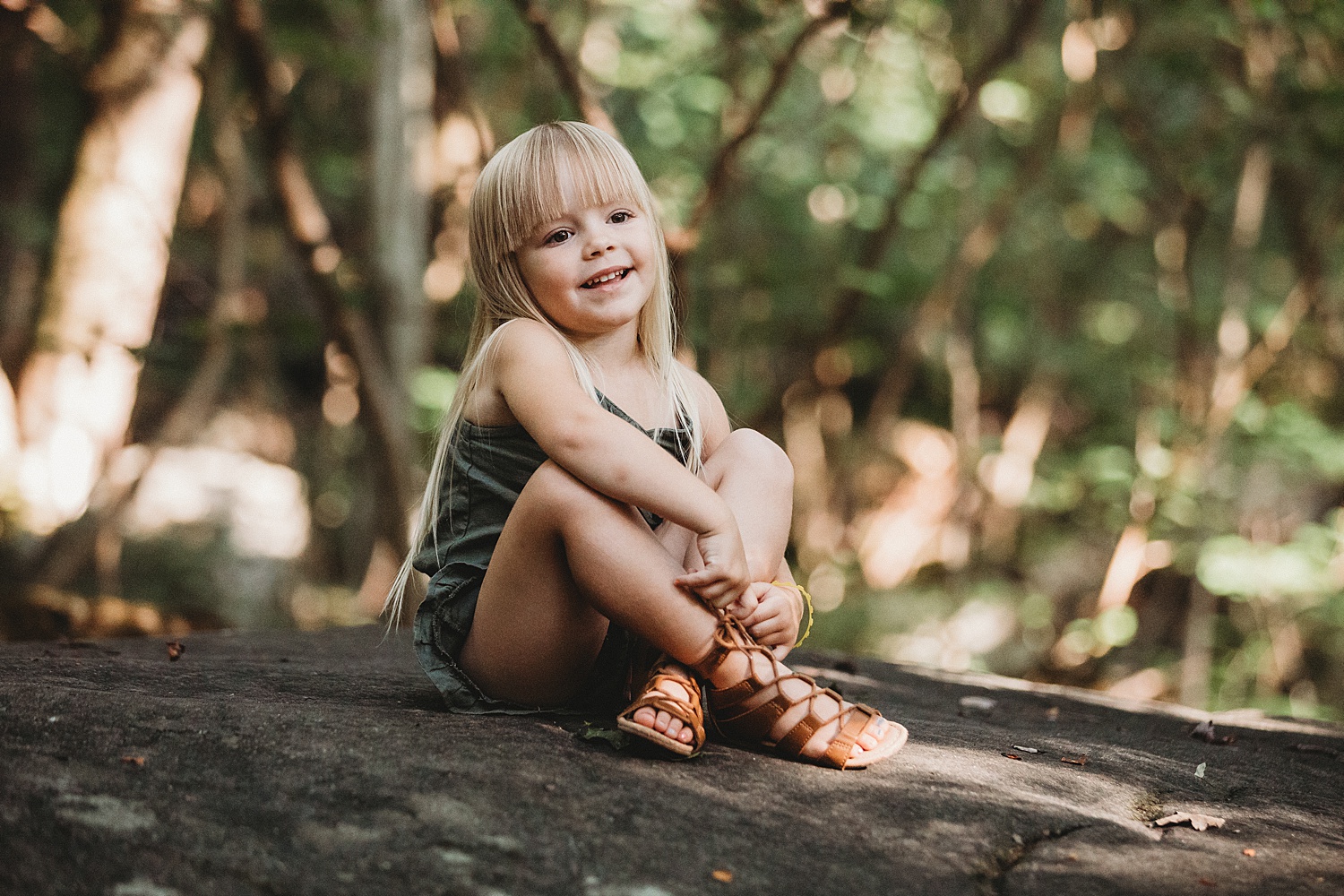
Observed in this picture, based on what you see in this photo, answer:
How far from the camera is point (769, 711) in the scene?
1961 mm

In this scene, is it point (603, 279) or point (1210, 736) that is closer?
point (603, 279)

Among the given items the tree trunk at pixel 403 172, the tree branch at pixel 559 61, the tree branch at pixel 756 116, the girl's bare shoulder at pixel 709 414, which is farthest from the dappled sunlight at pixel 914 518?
the girl's bare shoulder at pixel 709 414

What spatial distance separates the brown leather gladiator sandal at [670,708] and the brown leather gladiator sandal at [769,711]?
5 centimetres

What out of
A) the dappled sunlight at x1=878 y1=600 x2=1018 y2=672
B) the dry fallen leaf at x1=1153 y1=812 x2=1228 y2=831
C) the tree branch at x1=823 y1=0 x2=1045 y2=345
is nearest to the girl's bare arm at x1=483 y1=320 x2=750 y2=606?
the dry fallen leaf at x1=1153 y1=812 x2=1228 y2=831

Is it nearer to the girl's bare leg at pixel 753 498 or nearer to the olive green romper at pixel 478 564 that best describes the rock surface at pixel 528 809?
the olive green romper at pixel 478 564

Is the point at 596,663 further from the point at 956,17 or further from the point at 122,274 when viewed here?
the point at 956,17

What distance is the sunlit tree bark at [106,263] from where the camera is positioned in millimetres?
5055

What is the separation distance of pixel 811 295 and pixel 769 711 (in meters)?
7.70

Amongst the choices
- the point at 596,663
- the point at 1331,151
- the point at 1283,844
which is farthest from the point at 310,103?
the point at 1283,844

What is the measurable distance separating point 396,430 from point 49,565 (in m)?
1.76

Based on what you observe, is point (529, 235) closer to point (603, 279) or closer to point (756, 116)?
point (603, 279)

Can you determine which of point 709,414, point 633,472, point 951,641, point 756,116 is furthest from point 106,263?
point 951,641

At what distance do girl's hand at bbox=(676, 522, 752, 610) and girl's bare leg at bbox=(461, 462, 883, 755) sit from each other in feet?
0.09

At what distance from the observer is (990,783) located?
76.0 inches
